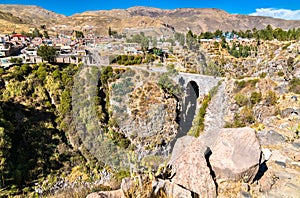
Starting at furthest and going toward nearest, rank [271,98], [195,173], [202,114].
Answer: [202,114], [271,98], [195,173]

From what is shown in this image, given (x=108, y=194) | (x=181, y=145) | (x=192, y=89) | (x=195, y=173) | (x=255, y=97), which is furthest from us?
(x=192, y=89)

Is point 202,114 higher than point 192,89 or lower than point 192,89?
lower

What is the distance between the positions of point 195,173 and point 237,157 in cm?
63

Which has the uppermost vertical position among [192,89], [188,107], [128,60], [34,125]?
[128,60]

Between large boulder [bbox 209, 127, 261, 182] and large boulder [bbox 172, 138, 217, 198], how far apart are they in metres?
0.21

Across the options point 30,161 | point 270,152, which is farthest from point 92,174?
point 270,152

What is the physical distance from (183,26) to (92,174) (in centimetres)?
13150

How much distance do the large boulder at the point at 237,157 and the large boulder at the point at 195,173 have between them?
0.68 ft

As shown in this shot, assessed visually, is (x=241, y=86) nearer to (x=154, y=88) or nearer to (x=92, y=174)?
(x=154, y=88)

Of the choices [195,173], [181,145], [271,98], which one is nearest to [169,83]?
[271,98]

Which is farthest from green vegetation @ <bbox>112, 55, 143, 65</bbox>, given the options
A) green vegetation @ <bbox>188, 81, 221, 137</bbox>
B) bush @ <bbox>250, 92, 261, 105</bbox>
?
bush @ <bbox>250, 92, 261, 105</bbox>

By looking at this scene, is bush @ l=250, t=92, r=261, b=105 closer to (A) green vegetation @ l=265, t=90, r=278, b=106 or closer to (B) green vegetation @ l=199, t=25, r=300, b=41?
(A) green vegetation @ l=265, t=90, r=278, b=106

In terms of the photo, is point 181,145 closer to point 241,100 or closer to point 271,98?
point 271,98

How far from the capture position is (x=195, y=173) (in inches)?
95.6
